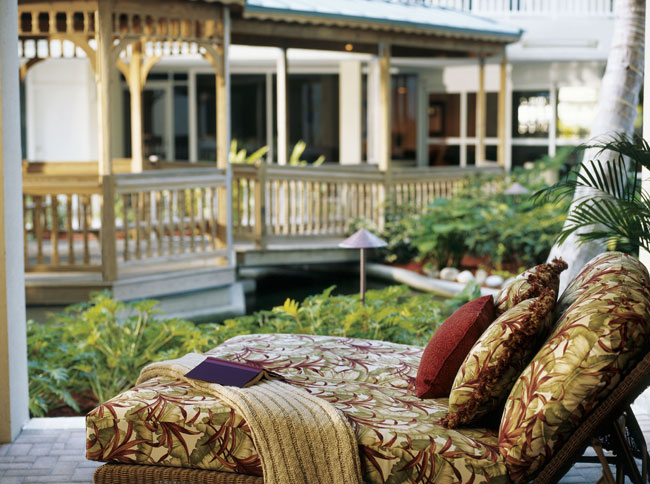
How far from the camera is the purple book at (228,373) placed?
12.6 ft

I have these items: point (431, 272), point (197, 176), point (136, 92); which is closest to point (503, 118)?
point (431, 272)

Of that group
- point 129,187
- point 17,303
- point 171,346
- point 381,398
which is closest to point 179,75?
point 129,187

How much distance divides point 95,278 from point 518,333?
683cm

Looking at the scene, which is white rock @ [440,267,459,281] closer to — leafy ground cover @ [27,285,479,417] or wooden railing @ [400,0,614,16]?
leafy ground cover @ [27,285,479,417]

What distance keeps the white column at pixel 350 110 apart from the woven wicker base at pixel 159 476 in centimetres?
1401

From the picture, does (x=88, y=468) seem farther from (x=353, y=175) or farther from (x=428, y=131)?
(x=428, y=131)

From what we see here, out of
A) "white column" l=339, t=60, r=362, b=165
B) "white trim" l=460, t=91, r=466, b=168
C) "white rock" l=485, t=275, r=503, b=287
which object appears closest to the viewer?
"white rock" l=485, t=275, r=503, b=287

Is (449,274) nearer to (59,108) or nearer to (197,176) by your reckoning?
(197,176)

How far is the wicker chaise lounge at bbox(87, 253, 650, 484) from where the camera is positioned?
3.19 meters

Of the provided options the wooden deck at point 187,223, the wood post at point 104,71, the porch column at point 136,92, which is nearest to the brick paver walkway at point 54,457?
the wooden deck at point 187,223

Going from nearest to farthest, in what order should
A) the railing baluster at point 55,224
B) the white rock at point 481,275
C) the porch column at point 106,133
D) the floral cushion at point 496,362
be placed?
the floral cushion at point 496,362 < the railing baluster at point 55,224 < the porch column at point 106,133 < the white rock at point 481,275

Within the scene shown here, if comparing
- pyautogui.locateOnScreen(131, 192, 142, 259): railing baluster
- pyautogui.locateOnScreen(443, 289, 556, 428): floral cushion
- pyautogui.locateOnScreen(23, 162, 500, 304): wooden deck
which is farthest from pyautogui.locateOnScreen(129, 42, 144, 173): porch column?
pyautogui.locateOnScreen(443, 289, 556, 428): floral cushion

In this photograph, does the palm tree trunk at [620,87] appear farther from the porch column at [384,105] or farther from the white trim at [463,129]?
the white trim at [463,129]

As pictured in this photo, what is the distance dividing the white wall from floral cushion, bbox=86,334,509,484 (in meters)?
13.2
